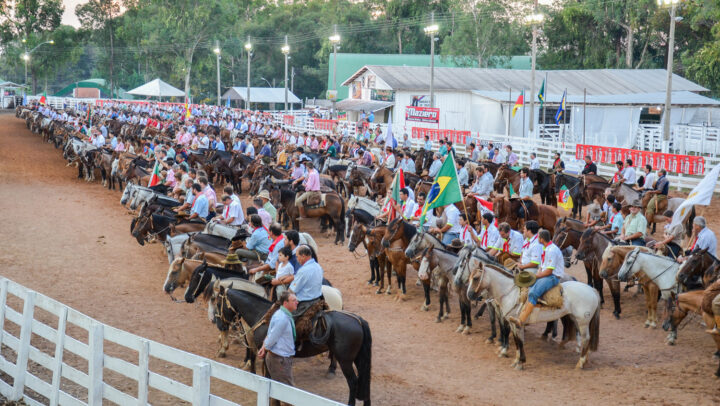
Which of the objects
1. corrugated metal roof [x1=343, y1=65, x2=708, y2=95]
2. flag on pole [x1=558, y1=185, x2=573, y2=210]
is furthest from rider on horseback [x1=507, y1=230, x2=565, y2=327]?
corrugated metal roof [x1=343, y1=65, x2=708, y2=95]

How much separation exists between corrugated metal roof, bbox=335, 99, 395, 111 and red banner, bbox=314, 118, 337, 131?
21.1ft

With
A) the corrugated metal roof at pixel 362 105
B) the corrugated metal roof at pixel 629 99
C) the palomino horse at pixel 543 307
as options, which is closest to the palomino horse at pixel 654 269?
the palomino horse at pixel 543 307

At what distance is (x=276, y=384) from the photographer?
6406 millimetres

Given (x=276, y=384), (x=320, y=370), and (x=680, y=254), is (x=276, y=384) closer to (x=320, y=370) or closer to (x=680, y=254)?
(x=320, y=370)

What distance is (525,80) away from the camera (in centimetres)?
5881

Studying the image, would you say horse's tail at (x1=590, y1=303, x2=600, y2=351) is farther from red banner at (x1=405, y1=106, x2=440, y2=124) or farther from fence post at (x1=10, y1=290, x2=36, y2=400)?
red banner at (x1=405, y1=106, x2=440, y2=124)

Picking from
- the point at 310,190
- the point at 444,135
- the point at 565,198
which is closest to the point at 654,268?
the point at 565,198

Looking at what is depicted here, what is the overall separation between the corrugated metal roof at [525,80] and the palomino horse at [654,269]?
39.0 metres

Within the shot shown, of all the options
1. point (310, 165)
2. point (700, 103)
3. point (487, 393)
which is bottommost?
point (487, 393)

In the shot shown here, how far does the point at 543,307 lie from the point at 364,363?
366 centimetres

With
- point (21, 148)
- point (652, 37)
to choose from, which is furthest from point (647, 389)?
point (652, 37)

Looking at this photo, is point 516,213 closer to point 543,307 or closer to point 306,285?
point 543,307

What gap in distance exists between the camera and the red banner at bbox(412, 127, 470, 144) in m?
40.1

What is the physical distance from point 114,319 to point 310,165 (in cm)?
884
